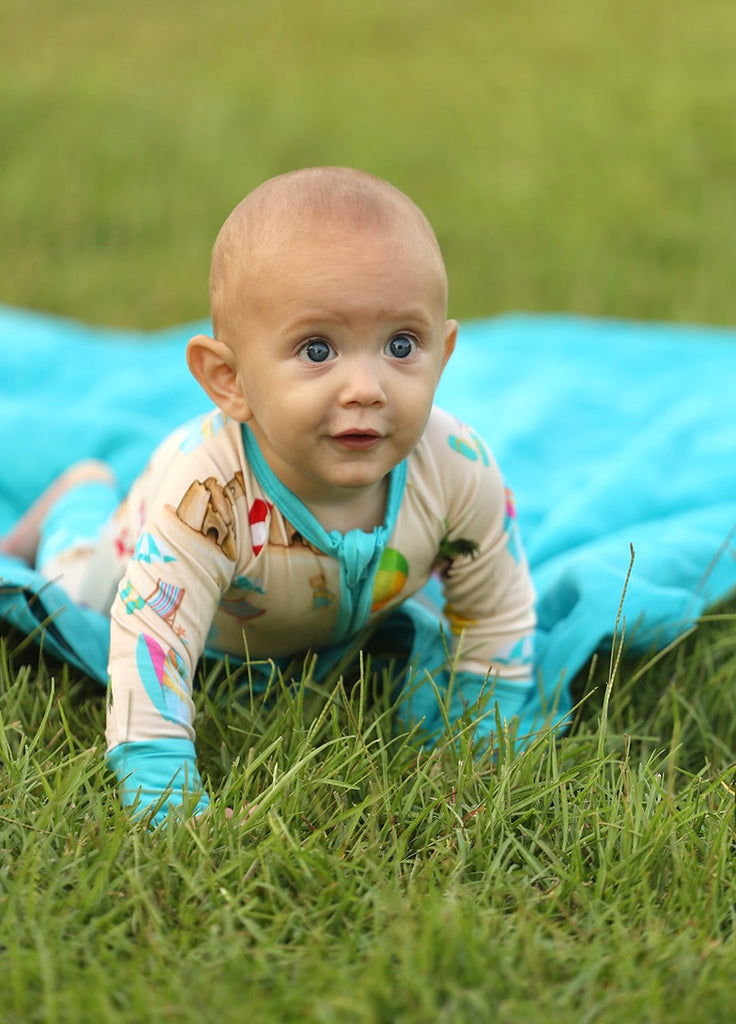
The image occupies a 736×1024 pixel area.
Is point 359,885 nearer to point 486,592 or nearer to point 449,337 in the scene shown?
point 486,592

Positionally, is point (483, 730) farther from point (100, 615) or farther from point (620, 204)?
point (620, 204)

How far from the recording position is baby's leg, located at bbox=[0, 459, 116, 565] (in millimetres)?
2654

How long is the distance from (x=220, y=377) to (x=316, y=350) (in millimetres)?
202

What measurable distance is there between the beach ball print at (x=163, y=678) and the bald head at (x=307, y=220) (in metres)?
0.47

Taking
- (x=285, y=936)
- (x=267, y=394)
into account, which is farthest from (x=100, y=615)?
(x=285, y=936)

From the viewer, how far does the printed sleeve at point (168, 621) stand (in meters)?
1.62

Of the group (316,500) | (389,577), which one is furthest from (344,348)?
(389,577)

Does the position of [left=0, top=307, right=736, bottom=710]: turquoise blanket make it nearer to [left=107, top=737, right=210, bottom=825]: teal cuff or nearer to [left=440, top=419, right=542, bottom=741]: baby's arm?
[left=440, top=419, right=542, bottom=741]: baby's arm

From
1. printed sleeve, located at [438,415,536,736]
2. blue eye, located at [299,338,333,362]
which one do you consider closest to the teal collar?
printed sleeve, located at [438,415,536,736]

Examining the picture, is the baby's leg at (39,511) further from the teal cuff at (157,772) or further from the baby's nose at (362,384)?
the baby's nose at (362,384)

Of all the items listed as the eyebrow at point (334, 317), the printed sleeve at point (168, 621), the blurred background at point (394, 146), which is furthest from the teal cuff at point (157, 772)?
the blurred background at point (394, 146)

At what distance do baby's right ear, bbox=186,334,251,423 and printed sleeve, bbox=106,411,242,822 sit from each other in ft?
0.29

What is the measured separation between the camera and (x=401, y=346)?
1623mm

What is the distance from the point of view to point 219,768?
173 cm
